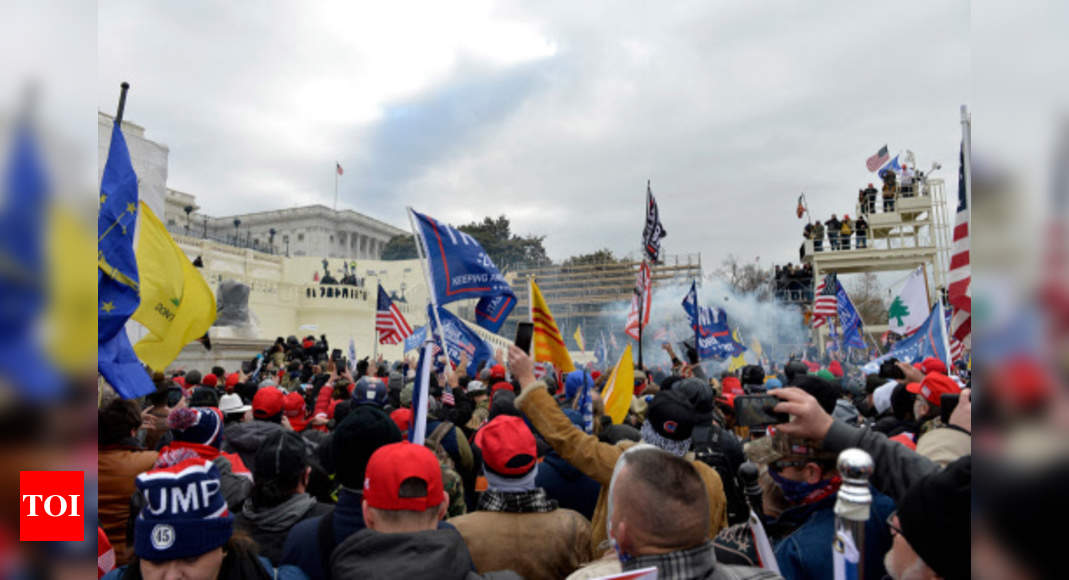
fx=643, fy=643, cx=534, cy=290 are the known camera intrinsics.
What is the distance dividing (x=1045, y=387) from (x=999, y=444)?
0.10m

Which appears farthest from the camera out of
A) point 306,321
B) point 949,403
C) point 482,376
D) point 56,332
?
point 306,321

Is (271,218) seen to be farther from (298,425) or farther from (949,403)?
(949,403)

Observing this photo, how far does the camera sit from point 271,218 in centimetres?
8038

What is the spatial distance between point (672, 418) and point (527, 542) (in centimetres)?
103

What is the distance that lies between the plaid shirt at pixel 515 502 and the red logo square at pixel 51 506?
2119 millimetres

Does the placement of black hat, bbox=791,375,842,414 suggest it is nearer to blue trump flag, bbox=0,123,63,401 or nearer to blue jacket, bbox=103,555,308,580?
blue jacket, bbox=103,555,308,580

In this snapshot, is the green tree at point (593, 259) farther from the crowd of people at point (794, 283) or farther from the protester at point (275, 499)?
the protester at point (275, 499)

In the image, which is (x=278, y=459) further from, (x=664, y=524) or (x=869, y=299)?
(x=869, y=299)

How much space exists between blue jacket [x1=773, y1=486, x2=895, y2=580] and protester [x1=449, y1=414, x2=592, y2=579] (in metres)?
1.03

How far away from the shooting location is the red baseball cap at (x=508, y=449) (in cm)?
308

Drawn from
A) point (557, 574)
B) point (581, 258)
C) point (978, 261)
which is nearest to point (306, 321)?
point (581, 258)

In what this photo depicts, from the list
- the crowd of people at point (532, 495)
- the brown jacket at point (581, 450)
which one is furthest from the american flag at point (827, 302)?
the brown jacket at point (581, 450)

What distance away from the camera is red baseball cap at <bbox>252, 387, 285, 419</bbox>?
16.9 ft

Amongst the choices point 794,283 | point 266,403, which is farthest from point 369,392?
point 794,283
